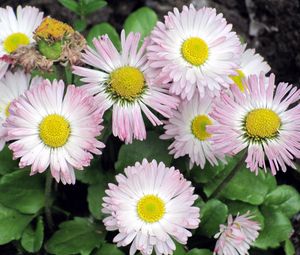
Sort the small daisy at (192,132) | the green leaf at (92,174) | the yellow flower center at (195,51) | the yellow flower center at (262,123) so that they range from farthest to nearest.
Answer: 1. the green leaf at (92,174)
2. the small daisy at (192,132)
3. the yellow flower center at (195,51)
4. the yellow flower center at (262,123)

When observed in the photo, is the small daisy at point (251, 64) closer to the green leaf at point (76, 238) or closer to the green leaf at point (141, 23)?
the green leaf at point (141, 23)

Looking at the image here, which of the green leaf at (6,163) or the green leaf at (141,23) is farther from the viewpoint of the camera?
the green leaf at (141,23)

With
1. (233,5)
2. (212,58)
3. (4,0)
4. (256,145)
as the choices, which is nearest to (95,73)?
(212,58)

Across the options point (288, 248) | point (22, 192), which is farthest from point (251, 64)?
point (22, 192)

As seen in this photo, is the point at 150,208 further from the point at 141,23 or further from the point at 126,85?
the point at 141,23

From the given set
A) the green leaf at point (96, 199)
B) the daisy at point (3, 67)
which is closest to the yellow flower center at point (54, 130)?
the daisy at point (3, 67)

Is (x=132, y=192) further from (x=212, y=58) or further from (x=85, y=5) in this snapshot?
(x=85, y=5)

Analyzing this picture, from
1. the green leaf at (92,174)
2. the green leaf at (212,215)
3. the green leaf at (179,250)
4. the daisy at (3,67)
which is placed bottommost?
the green leaf at (179,250)
